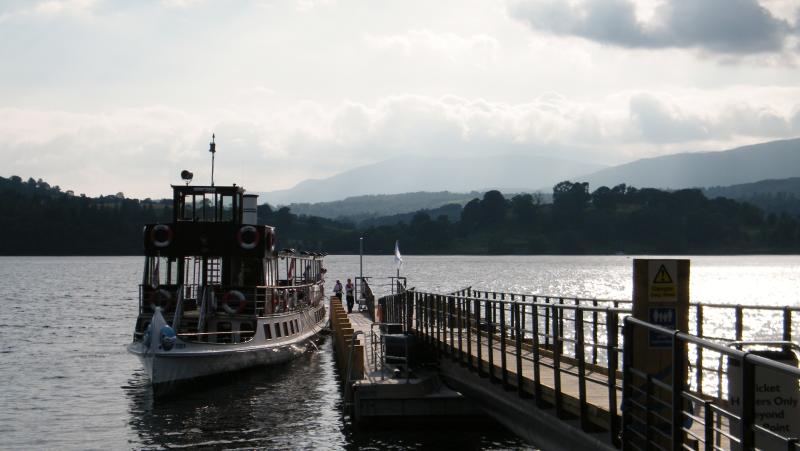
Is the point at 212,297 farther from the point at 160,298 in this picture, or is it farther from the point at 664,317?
the point at 664,317

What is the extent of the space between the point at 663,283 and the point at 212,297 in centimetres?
2659

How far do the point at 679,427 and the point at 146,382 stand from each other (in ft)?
101

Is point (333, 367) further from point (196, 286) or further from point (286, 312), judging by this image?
point (196, 286)

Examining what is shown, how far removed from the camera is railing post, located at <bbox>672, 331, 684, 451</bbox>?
10383 millimetres

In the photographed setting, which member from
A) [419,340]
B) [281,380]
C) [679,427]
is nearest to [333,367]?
[281,380]

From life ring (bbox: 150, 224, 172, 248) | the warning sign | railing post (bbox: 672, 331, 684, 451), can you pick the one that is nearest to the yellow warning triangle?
the warning sign

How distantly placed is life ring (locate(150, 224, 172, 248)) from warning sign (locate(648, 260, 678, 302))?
27.6 m

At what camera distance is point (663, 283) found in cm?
1177

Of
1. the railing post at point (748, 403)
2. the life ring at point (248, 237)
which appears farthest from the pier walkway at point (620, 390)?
the life ring at point (248, 237)

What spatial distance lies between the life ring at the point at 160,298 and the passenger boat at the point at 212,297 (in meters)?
0.04

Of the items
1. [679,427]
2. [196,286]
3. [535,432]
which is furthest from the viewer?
[196,286]

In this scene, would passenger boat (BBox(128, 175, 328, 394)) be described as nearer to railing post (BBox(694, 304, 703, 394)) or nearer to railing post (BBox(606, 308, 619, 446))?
railing post (BBox(694, 304, 703, 394))

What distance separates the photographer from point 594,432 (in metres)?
13.5

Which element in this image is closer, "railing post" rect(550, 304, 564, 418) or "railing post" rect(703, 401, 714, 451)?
"railing post" rect(703, 401, 714, 451)
